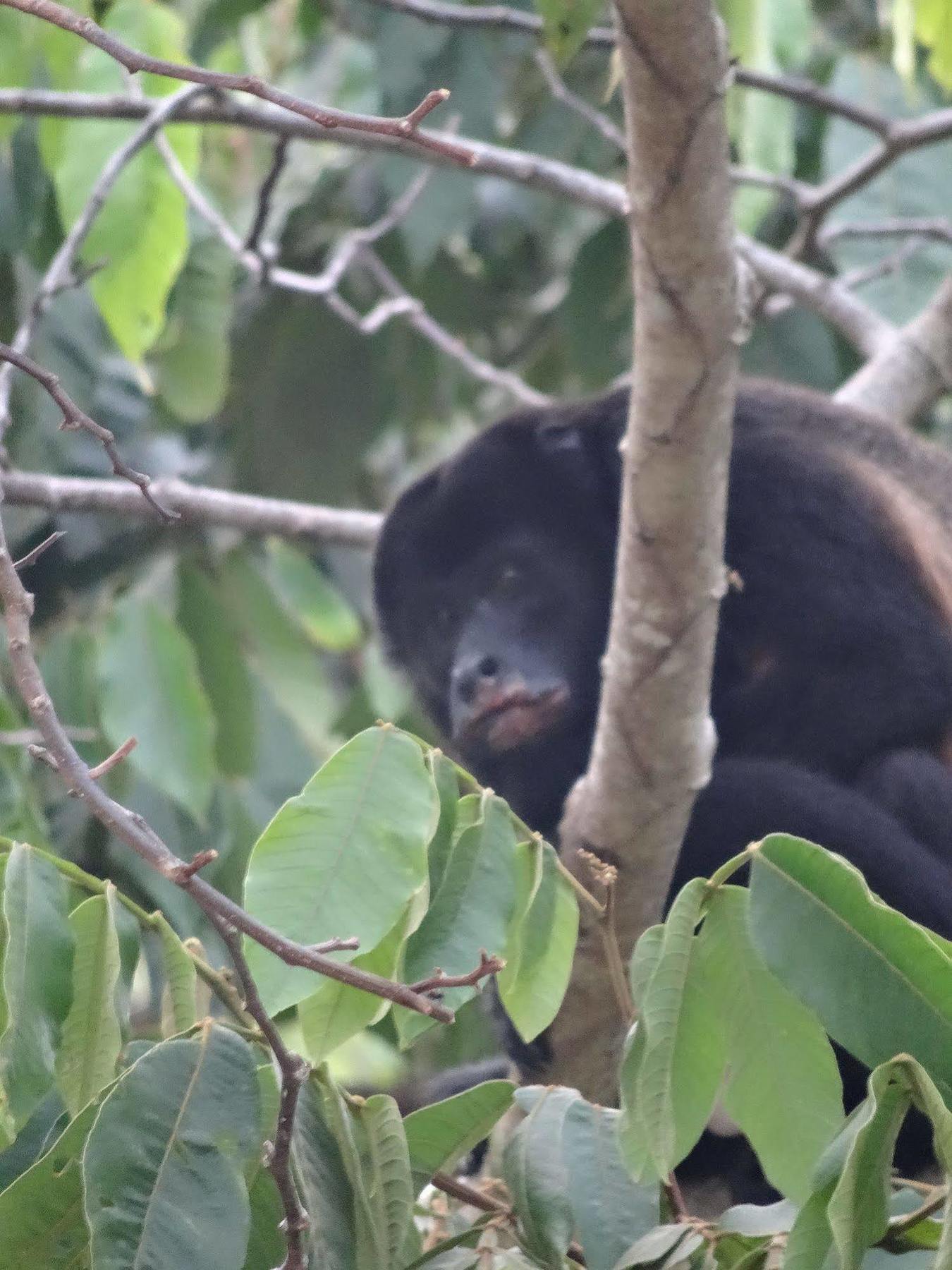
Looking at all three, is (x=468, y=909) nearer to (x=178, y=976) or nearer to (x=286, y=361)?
(x=178, y=976)

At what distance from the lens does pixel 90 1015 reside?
1.37m

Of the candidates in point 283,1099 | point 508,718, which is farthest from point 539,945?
point 508,718

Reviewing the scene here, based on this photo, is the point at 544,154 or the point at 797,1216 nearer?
the point at 797,1216

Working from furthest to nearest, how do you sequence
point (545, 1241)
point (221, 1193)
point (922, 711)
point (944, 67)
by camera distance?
1. point (922, 711)
2. point (944, 67)
3. point (545, 1241)
4. point (221, 1193)

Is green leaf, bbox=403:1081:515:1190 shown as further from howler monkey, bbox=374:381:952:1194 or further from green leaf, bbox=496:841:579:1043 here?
howler monkey, bbox=374:381:952:1194

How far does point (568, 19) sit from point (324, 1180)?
1539mm

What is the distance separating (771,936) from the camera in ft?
4.24

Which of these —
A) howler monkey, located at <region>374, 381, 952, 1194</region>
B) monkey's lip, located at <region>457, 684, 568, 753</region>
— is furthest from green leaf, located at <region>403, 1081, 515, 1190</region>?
monkey's lip, located at <region>457, 684, 568, 753</region>

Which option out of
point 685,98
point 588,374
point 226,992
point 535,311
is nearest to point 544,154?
point 588,374

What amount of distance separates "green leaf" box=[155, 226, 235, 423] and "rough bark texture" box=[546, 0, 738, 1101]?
73.7 inches

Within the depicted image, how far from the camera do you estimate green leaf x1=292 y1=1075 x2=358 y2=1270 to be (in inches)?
50.4

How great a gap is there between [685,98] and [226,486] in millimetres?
4066

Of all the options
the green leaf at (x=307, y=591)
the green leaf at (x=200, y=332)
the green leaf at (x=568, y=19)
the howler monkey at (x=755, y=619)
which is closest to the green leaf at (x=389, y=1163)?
the howler monkey at (x=755, y=619)

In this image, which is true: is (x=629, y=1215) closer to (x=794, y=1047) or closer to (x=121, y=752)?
(x=794, y=1047)
